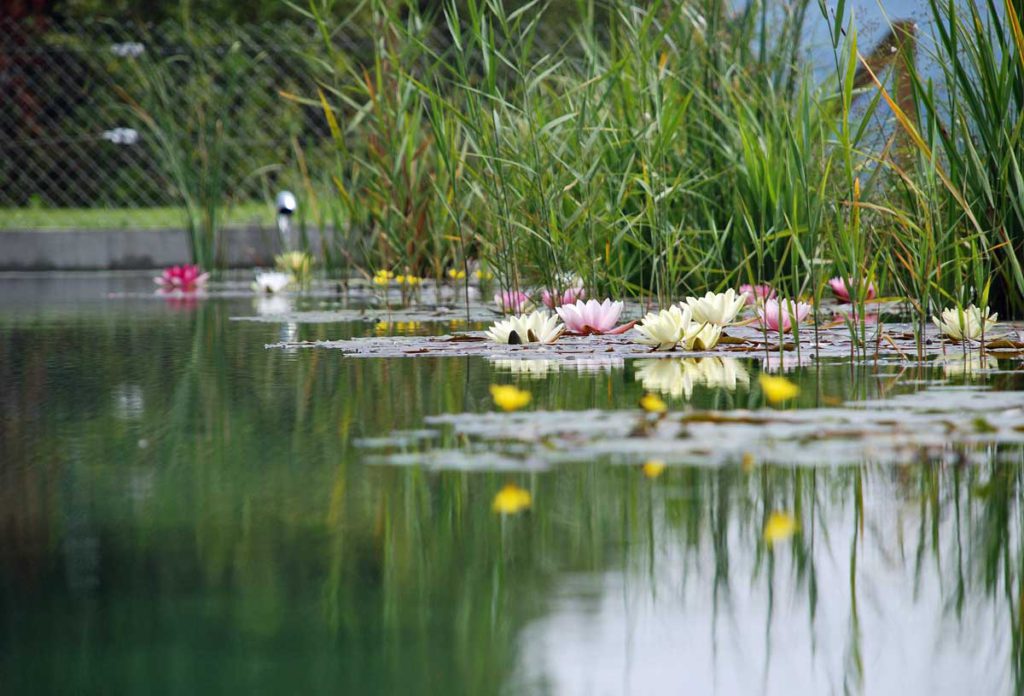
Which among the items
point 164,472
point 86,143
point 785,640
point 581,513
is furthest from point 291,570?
point 86,143

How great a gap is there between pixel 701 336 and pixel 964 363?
1.66 ft

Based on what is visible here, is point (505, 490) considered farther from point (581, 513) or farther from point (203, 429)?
point (203, 429)

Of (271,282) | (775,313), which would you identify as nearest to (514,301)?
(775,313)

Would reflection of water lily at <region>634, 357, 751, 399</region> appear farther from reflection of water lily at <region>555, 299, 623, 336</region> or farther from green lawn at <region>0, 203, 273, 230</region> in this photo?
green lawn at <region>0, 203, 273, 230</region>

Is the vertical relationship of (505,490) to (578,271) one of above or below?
below

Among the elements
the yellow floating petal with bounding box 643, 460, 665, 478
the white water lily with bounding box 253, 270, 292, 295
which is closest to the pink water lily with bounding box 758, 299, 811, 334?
the yellow floating petal with bounding box 643, 460, 665, 478

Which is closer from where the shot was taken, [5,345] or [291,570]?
[291,570]

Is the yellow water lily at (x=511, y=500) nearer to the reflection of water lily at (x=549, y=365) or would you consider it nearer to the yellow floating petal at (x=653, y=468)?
the yellow floating petal at (x=653, y=468)

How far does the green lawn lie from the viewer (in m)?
9.54

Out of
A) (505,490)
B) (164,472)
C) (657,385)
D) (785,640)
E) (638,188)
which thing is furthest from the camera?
(638,188)

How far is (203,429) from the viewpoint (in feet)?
7.02

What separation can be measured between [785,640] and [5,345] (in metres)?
3.05

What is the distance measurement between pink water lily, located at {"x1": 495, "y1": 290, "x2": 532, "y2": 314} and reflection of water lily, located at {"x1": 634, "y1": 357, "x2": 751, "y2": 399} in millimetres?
659

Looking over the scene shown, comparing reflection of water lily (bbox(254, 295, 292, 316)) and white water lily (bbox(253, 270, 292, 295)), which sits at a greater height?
white water lily (bbox(253, 270, 292, 295))
